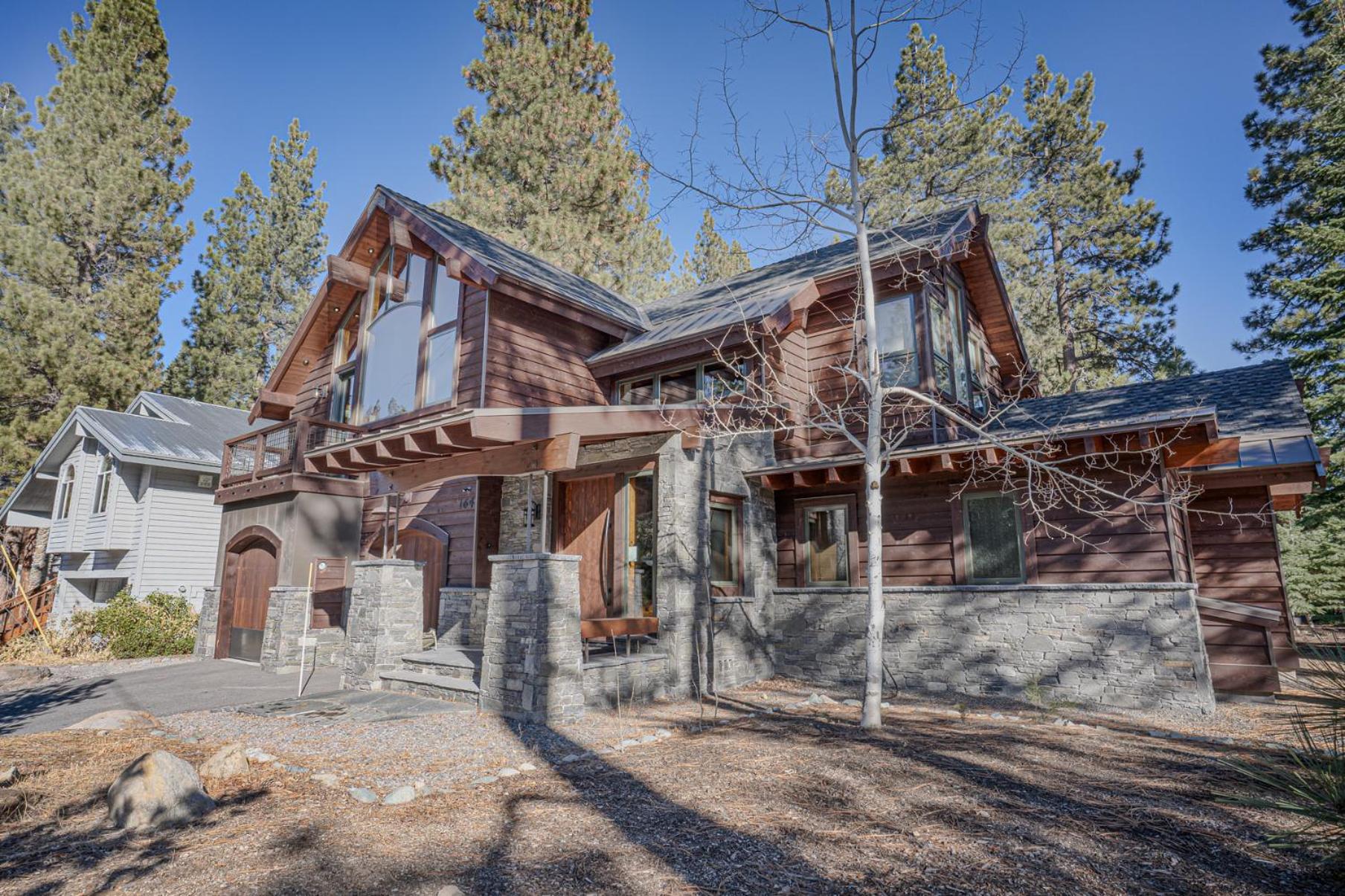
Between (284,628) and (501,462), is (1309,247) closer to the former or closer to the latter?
(501,462)

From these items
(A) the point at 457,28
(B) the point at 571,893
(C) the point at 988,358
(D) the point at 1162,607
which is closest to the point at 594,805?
(B) the point at 571,893

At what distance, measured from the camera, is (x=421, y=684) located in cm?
832

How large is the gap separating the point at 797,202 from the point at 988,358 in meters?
7.67

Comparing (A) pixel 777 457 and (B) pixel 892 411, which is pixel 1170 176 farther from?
(A) pixel 777 457

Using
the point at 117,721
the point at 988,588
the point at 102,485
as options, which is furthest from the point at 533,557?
the point at 102,485

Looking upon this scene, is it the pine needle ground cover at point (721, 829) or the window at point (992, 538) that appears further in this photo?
the window at point (992, 538)

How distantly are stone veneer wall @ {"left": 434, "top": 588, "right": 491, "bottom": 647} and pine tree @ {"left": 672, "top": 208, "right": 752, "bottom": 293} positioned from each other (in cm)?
2311

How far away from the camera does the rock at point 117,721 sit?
667cm

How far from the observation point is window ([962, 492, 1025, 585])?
30.6ft

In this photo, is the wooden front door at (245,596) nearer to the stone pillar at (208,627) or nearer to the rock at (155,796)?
the stone pillar at (208,627)

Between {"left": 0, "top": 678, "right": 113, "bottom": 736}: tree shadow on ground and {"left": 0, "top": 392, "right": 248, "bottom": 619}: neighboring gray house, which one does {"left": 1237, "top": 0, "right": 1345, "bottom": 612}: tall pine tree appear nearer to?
{"left": 0, "top": 678, "right": 113, "bottom": 736}: tree shadow on ground

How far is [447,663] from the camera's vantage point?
8438mm

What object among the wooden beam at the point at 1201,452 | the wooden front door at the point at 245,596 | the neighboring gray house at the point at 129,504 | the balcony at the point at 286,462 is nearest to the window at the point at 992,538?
the wooden beam at the point at 1201,452

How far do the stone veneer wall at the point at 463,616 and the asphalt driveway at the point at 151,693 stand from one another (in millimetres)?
1651
